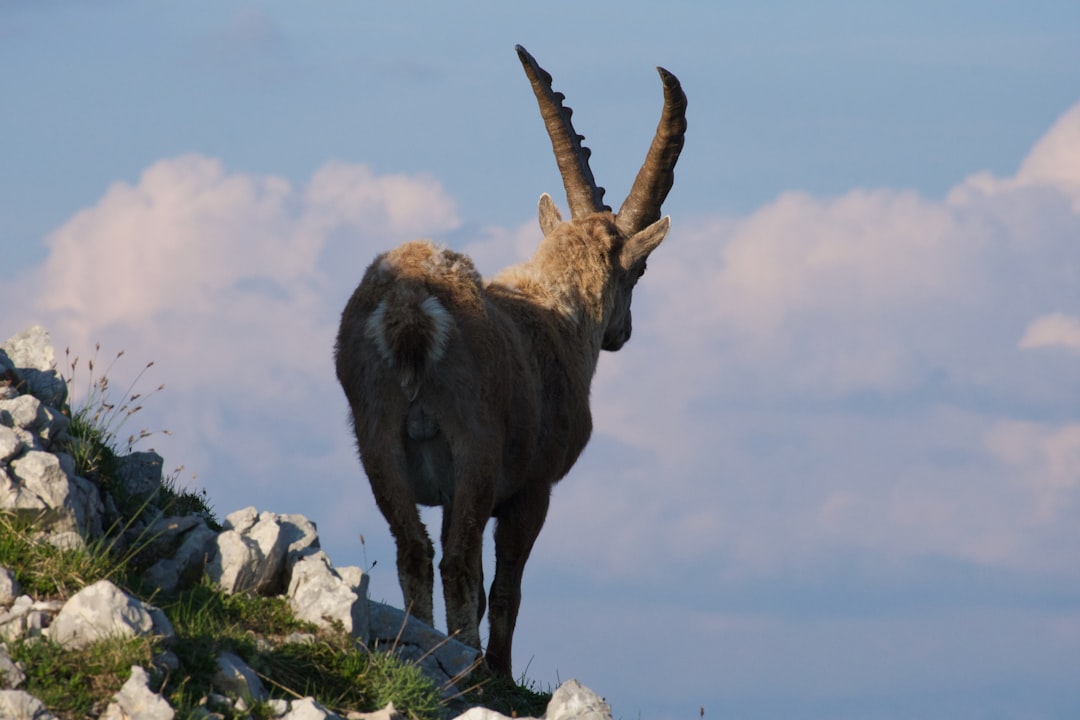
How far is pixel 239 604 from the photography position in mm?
7520

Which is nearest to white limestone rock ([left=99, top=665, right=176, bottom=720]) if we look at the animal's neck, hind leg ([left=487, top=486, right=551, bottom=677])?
hind leg ([left=487, top=486, right=551, bottom=677])

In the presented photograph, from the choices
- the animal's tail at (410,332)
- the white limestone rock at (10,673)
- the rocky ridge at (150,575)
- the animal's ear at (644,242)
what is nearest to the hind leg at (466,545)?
the rocky ridge at (150,575)

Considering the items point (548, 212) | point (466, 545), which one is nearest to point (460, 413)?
point (466, 545)

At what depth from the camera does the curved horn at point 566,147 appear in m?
13.5

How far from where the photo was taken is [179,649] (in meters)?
6.70

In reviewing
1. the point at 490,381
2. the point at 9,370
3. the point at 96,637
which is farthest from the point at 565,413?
the point at 96,637

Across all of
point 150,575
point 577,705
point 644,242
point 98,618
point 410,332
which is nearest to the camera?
point 98,618

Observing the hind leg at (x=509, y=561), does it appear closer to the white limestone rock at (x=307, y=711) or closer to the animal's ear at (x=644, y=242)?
the animal's ear at (x=644, y=242)

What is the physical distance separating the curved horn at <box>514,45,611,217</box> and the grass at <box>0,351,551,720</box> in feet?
20.9

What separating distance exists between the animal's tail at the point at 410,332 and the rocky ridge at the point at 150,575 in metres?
1.12

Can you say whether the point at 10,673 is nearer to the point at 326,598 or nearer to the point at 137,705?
the point at 137,705

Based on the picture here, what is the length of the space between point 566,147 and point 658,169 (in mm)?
1140

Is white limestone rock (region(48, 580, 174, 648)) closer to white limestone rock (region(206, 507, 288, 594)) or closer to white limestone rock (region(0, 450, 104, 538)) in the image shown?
white limestone rock (region(0, 450, 104, 538))

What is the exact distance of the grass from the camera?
6.34 metres
